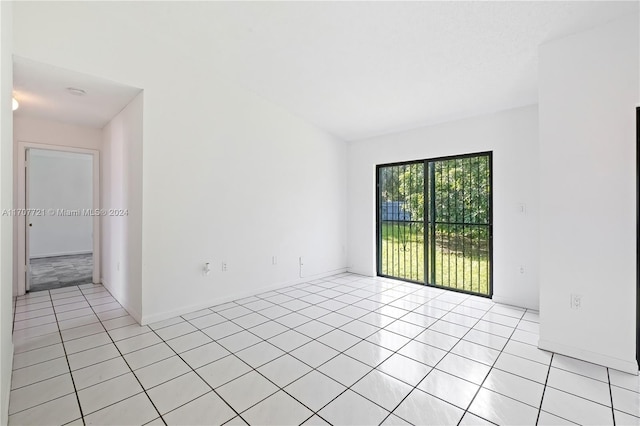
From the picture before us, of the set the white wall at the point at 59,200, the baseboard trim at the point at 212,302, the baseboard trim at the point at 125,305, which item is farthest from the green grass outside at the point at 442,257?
the white wall at the point at 59,200

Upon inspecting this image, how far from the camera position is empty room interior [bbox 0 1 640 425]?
6.75 feet

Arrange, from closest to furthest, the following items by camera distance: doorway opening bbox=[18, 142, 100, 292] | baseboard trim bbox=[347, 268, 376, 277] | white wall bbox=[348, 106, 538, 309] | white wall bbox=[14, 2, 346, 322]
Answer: white wall bbox=[14, 2, 346, 322] < white wall bbox=[348, 106, 538, 309] < baseboard trim bbox=[347, 268, 376, 277] < doorway opening bbox=[18, 142, 100, 292]

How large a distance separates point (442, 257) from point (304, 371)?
3.14m

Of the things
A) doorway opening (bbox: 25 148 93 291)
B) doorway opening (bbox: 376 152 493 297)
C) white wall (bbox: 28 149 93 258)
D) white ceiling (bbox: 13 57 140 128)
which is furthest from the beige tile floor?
white wall (bbox: 28 149 93 258)

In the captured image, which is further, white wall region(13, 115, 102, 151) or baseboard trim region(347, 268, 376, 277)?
baseboard trim region(347, 268, 376, 277)

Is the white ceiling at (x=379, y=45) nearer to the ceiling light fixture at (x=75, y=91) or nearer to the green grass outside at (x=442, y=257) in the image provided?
the ceiling light fixture at (x=75, y=91)

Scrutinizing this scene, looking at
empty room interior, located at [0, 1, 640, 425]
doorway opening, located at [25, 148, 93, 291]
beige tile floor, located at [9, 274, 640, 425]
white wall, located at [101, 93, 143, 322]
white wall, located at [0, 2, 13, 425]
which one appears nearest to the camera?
white wall, located at [0, 2, 13, 425]

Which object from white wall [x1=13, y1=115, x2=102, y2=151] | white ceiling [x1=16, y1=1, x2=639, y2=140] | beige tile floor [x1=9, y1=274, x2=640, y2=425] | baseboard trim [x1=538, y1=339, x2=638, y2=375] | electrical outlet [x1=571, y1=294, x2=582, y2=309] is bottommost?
beige tile floor [x1=9, y1=274, x2=640, y2=425]

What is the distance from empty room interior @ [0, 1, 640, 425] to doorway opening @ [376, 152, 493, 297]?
32mm

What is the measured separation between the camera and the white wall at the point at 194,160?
2.71 m

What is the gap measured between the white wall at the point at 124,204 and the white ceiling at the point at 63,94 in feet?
0.52

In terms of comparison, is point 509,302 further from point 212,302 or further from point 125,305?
point 125,305

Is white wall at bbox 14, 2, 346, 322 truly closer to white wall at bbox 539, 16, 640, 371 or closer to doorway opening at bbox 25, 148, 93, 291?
white wall at bbox 539, 16, 640, 371

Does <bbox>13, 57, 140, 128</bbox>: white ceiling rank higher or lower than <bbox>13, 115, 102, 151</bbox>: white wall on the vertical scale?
higher
